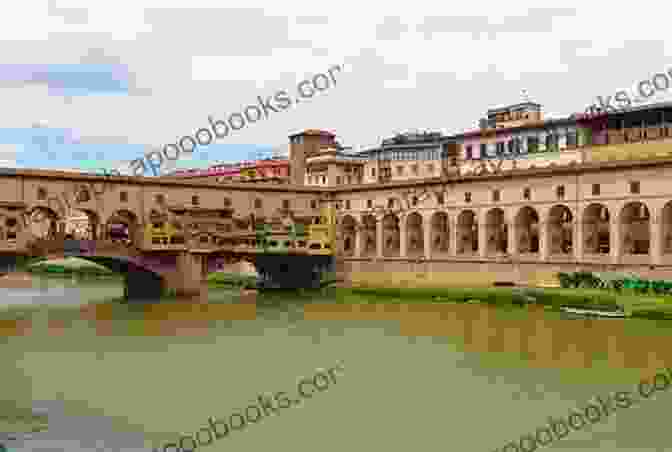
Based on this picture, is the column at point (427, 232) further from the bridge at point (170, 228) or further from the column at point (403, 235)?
the bridge at point (170, 228)

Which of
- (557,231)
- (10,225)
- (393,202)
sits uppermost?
(393,202)

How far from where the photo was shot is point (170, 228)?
5759 cm

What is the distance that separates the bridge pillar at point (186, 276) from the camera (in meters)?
57.5

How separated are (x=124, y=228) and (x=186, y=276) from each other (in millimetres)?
15723

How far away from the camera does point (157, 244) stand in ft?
186

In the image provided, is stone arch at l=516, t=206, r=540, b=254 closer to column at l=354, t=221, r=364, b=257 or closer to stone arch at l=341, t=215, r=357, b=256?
column at l=354, t=221, r=364, b=257

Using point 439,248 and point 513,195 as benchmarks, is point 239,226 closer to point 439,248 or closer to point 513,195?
point 439,248

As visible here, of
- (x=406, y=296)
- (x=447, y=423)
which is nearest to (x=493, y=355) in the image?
(x=447, y=423)

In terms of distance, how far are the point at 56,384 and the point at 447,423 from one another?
1256 cm

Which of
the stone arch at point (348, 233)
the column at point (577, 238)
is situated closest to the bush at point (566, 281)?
the column at point (577, 238)

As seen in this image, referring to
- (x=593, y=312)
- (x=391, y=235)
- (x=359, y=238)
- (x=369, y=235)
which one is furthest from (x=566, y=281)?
(x=369, y=235)

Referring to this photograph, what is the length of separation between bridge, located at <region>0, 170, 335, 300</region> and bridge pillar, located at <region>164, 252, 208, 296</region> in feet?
0.23

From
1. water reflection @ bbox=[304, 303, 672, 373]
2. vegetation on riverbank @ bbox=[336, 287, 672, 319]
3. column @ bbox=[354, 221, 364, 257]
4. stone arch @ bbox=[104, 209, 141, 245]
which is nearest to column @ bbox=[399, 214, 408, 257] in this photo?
column @ bbox=[354, 221, 364, 257]

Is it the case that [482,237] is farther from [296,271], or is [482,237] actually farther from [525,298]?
[296,271]
